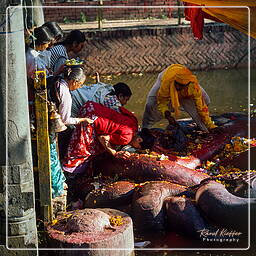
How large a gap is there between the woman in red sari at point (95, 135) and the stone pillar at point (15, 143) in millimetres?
1467

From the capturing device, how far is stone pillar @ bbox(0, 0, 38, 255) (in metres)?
5.12

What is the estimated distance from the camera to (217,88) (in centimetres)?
1315

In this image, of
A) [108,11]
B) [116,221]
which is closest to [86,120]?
[116,221]

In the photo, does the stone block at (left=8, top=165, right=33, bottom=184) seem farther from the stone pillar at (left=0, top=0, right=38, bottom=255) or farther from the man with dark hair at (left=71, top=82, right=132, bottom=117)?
the man with dark hair at (left=71, top=82, right=132, bottom=117)

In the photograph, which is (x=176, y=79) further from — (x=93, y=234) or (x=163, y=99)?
(x=93, y=234)

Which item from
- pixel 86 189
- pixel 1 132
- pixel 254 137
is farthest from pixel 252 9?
pixel 1 132

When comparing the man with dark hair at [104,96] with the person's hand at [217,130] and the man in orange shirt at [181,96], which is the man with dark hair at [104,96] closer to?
the man in orange shirt at [181,96]

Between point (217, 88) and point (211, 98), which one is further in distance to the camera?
point (217, 88)

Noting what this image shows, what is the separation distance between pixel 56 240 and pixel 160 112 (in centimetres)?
350

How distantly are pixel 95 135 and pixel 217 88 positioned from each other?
665 cm

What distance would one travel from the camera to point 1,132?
5.31 meters

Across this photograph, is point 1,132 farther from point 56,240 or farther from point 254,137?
point 254,137

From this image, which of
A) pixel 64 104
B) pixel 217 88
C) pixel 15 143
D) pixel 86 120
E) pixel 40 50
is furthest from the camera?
pixel 217 88

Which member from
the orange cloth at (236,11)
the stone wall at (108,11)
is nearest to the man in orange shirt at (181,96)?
the orange cloth at (236,11)
